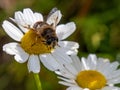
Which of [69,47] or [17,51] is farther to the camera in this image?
[69,47]

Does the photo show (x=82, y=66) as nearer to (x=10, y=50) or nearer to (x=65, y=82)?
(x=65, y=82)

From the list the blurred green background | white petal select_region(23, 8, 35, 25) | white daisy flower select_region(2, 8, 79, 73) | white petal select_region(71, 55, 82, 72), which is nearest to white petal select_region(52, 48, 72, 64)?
white daisy flower select_region(2, 8, 79, 73)

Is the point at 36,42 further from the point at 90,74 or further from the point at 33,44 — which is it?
the point at 90,74

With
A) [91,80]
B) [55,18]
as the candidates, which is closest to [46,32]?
Result: [55,18]

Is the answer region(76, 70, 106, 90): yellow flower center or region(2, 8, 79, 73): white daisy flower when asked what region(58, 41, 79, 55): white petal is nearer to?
region(2, 8, 79, 73): white daisy flower

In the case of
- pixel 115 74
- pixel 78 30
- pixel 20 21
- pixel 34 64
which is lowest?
pixel 34 64

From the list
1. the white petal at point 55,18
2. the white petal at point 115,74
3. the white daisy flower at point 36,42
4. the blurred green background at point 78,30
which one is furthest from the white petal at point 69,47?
the blurred green background at point 78,30

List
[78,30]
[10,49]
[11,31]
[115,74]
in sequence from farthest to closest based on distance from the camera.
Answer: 1. [78,30]
2. [115,74]
3. [11,31]
4. [10,49]
